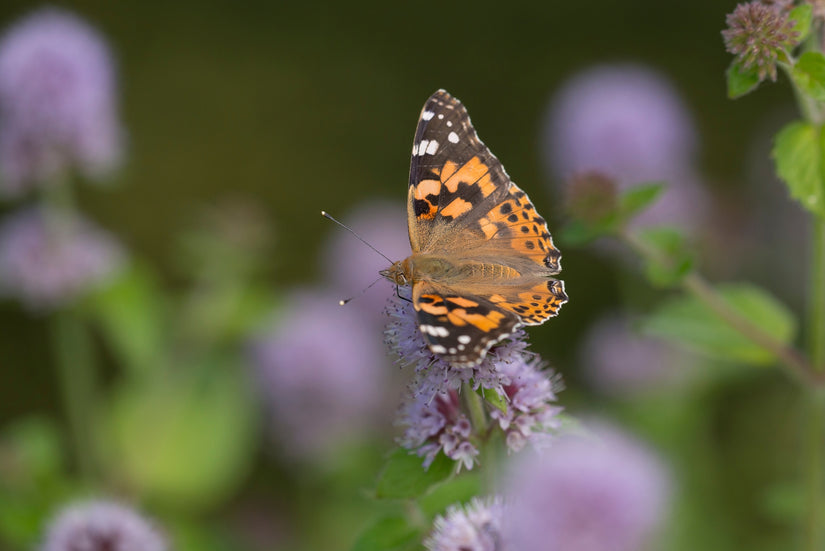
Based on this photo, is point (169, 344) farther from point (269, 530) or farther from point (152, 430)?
point (269, 530)

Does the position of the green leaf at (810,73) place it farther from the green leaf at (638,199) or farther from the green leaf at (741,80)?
the green leaf at (638,199)

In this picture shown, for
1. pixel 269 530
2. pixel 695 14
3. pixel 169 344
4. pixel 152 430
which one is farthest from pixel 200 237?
pixel 695 14

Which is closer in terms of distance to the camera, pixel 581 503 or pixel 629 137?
pixel 581 503

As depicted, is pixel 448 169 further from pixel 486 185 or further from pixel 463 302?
pixel 463 302

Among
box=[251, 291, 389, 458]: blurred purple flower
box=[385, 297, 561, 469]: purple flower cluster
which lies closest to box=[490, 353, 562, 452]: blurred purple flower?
box=[385, 297, 561, 469]: purple flower cluster

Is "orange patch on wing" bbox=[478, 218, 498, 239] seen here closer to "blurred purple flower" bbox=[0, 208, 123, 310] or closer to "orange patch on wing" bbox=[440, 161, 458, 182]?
"orange patch on wing" bbox=[440, 161, 458, 182]

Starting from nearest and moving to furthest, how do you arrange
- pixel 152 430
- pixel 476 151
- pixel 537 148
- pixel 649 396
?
pixel 476 151 < pixel 152 430 < pixel 649 396 < pixel 537 148

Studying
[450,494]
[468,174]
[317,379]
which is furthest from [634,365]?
[450,494]
